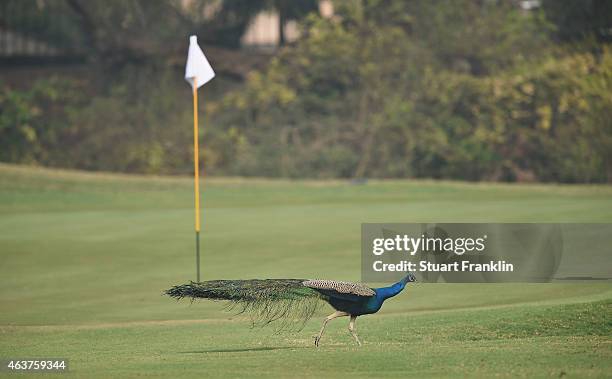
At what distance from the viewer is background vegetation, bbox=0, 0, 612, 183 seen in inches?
1421

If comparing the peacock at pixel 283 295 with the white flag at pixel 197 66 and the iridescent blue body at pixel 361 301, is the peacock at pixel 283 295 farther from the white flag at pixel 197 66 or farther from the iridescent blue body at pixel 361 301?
the white flag at pixel 197 66

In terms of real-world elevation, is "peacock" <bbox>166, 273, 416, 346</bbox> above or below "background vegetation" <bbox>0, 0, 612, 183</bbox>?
below

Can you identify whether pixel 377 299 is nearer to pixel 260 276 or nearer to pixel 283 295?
pixel 283 295

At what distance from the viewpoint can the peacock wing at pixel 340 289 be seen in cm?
1052

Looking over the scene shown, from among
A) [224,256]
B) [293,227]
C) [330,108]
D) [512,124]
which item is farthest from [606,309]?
[330,108]

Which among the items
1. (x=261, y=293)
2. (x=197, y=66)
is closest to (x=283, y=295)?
(x=261, y=293)

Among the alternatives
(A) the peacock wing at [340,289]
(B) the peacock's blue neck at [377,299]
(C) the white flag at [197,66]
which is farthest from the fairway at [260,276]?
(C) the white flag at [197,66]

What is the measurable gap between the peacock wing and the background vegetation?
25194mm

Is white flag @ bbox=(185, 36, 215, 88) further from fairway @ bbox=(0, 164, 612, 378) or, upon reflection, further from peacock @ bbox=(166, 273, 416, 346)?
peacock @ bbox=(166, 273, 416, 346)

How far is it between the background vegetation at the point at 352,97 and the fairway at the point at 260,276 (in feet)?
16.5

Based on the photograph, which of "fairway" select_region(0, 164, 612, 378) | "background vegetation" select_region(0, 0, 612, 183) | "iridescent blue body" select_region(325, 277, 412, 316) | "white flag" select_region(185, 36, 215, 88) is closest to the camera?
"fairway" select_region(0, 164, 612, 378)

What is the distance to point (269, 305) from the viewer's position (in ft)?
35.7

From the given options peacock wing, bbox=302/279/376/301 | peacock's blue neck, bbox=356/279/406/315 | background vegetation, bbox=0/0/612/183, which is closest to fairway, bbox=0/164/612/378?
peacock's blue neck, bbox=356/279/406/315

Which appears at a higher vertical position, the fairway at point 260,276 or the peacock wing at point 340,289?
the peacock wing at point 340,289
